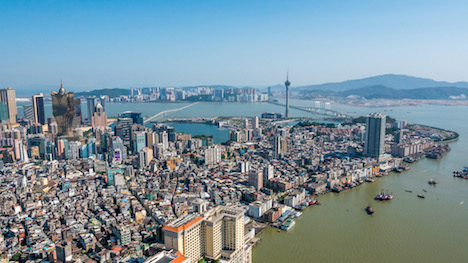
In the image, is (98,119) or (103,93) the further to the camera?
(103,93)

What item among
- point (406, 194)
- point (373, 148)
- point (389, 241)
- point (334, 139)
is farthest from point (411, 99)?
point (389, 241)

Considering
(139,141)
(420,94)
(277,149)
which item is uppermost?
(420,94)

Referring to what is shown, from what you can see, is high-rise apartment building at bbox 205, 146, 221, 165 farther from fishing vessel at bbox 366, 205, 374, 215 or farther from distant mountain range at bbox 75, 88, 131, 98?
distant mountain range at bbox 75, 88, 131, 98

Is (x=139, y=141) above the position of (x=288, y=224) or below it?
above

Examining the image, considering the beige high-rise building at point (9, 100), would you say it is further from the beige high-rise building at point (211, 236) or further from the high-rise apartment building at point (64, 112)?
the beige high-rise building at point (211, 236)

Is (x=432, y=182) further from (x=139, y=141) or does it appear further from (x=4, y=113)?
(x=4, y=113)

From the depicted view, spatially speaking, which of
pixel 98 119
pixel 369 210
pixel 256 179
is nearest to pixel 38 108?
pixel 98 119

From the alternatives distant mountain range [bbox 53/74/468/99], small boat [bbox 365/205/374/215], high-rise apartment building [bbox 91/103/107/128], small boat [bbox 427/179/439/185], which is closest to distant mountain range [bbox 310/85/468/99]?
distant mountain range [bbox 53/74/468/99]

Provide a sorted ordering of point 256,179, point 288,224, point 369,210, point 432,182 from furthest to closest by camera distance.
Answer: point 432,182 → point 256,179 → point 369,210 → point 288,224
